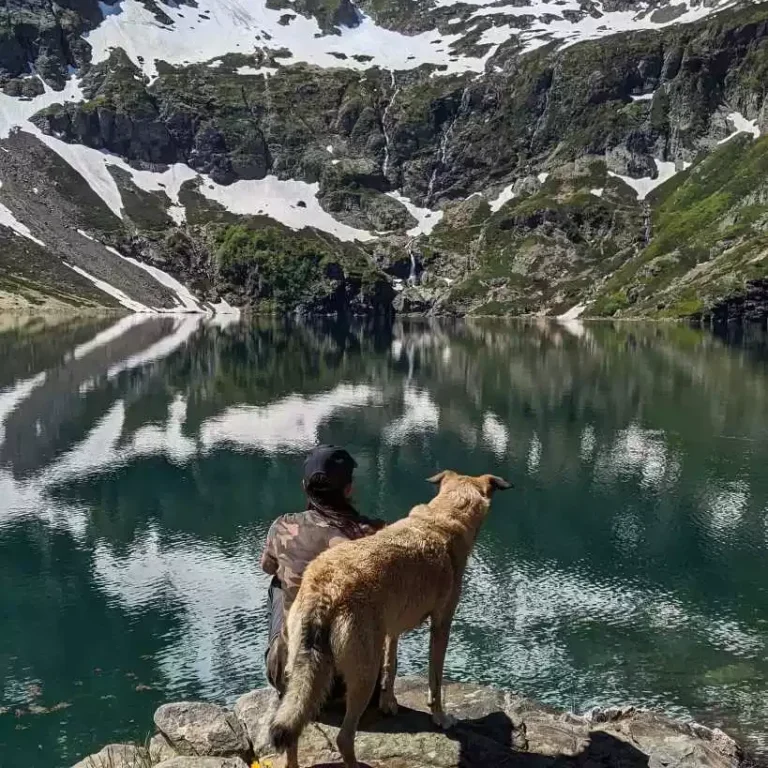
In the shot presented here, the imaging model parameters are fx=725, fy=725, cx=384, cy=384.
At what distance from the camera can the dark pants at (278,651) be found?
8.78m

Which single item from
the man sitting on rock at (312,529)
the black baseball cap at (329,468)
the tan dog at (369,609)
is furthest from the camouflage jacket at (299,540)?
the tan dog at (369,609)

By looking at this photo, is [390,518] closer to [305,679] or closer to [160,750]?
[160,750]

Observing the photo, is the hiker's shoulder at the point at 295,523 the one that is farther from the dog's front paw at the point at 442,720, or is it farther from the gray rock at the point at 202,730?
the dog's front paw at the point at 442,720

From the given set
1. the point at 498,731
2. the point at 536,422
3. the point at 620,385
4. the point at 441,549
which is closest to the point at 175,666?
the point at 498,731

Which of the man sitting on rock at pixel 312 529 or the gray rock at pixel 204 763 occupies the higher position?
the man sitting on rock at pixel 312 529

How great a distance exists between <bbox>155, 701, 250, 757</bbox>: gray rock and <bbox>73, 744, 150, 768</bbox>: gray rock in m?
0.51

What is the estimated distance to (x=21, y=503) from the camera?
1210 inches

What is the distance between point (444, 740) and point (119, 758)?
4429 mm

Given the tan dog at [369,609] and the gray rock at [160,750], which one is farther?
the gray rock at [160,750]

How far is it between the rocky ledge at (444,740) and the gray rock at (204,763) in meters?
0.01

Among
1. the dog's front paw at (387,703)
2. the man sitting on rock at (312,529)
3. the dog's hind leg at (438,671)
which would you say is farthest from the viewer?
the dog's front paw at (387,703)

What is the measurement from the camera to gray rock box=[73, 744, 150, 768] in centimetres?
961

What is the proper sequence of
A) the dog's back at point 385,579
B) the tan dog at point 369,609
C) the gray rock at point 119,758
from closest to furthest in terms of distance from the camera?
the tan dog at point 369,609 → the dog's back at point 385,579 → the gray rock at point 119,758

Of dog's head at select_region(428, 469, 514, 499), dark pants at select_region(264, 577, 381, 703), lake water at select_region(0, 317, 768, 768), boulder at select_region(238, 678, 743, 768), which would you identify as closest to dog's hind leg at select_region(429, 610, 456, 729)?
boulder at select_region(238, 678, 743, 768)
